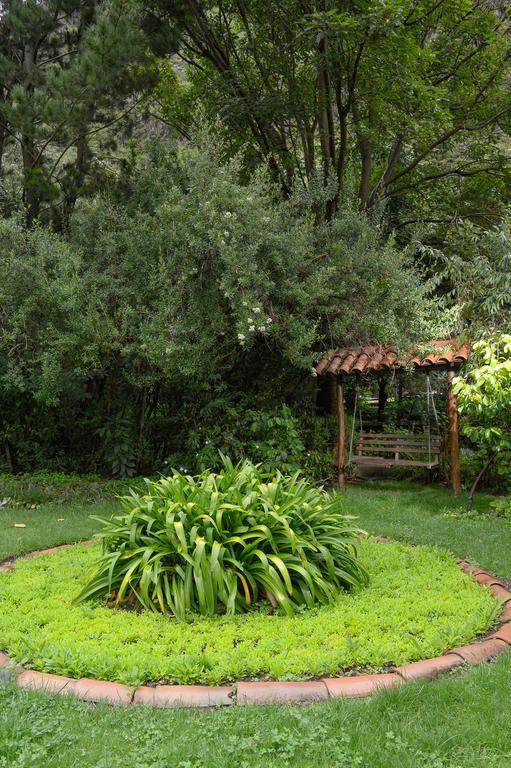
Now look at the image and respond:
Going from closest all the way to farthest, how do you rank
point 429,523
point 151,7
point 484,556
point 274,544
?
point 274,544 < point 484,556 < point 429,523 < point 151,7

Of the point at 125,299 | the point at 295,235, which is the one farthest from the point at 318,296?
the point at 125,299

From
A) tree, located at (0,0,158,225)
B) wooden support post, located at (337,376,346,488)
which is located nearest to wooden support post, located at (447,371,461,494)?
wooden support post, located at (337,376,346,488)

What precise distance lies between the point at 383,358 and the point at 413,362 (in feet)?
1.24

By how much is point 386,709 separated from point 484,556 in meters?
2.59

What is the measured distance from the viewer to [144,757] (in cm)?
220

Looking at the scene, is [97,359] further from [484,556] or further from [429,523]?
[484,556]

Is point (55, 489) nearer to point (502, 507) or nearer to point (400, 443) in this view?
point (400, 443)

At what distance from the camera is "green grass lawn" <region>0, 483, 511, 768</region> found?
86.3 inches

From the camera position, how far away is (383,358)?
7.62 metres

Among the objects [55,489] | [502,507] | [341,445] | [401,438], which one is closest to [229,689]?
[502,507]

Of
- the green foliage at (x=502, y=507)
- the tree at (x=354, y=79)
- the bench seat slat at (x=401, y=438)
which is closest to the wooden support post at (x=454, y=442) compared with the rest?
the bench seat slat at (x=401, y=438)

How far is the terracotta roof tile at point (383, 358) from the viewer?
725cm

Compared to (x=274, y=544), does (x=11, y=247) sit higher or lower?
higher

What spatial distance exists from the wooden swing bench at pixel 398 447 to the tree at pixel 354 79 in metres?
3.42
